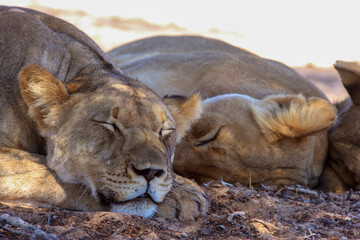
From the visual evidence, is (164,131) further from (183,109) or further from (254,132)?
(254,132)

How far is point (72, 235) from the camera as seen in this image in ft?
8.94

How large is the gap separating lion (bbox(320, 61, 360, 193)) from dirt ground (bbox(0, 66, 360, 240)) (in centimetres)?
86

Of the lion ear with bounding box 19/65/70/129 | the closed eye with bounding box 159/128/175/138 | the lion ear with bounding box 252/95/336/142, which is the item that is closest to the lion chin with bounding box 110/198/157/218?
the closed eye with bounding box 159/128/175/138

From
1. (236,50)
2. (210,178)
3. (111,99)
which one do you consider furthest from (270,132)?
(236,50)

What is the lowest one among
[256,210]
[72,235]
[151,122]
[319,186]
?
[319,186]

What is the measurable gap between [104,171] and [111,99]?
0.46 metres

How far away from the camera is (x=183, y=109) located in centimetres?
403

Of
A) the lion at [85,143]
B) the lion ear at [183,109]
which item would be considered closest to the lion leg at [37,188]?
the lion at [85,143]

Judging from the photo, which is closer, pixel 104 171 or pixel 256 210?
pixel 104 171

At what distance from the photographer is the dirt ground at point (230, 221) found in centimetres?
281

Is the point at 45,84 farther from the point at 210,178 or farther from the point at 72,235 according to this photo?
the point at 210,178

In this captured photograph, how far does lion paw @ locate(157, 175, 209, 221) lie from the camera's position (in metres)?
3.35

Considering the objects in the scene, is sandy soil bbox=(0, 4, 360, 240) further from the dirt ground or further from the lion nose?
the lion nose

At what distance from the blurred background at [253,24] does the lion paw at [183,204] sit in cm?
933
